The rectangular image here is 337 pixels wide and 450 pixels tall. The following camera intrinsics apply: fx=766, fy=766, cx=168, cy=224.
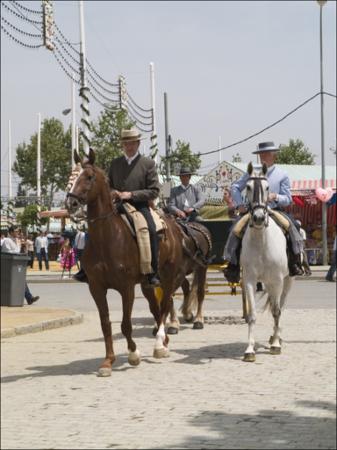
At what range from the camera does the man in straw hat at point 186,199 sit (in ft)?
37.8

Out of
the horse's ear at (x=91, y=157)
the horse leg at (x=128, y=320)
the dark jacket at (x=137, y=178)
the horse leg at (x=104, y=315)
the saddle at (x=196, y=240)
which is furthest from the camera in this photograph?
the saddle at (x=196, y=240)

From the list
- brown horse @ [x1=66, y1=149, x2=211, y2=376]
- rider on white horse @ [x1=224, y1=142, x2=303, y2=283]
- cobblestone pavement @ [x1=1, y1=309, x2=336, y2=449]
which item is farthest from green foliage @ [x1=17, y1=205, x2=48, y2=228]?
brown horse @ [x1=66, y1=149, x2=211, y2=376]

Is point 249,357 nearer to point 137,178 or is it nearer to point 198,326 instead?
point 137,178

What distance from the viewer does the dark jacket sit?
768cm

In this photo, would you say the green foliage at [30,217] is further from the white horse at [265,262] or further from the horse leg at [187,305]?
the white horse at [265,262]

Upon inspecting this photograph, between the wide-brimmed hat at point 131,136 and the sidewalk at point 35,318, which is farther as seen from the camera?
the wide-brimmed hat at point 131,136

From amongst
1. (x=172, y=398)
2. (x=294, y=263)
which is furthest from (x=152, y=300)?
(x=172, y=398)

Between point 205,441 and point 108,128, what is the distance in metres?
37.2

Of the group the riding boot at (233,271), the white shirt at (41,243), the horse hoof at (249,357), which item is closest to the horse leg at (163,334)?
the riding boot at (233,271)

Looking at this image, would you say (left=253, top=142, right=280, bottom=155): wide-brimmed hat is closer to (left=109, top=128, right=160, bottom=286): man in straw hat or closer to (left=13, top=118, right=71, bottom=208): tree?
(left=109, top=128, right=160, bottom=286): man in straw hat

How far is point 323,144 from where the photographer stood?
178 inches

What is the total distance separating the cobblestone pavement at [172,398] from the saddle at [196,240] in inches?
65.1

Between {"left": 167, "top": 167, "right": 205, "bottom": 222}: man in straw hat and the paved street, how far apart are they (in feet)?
7.18

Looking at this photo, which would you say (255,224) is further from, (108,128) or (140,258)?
(108,128)
